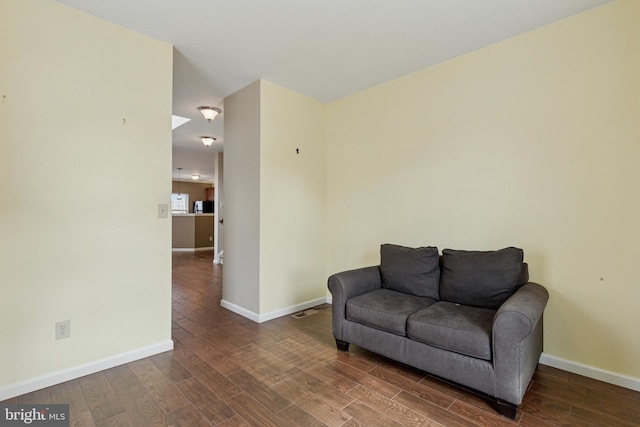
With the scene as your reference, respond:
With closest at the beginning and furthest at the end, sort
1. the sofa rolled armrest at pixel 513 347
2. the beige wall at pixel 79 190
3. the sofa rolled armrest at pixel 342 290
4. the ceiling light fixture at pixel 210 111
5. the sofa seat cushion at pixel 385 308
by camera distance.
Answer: the sofa rolled armrest at pixel 513 347
the beige wall at pixel 79 190
the sofa seat cushion at pixel 385 308
the sofa rolled armrest at pixel 342 290
the ceiling light fixture at pixel 210 111

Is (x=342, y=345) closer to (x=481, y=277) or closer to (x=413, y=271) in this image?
(x=413, y=271)

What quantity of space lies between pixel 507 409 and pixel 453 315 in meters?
0.58

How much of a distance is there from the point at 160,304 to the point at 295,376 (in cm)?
133

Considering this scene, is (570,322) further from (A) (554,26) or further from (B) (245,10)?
(B) (245,10)

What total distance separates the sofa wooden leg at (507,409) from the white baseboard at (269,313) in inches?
90.4

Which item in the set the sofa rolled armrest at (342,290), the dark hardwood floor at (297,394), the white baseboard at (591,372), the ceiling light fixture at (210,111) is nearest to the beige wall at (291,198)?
the dark hardwood floor at (297,394)

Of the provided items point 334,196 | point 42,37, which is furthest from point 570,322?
point 42,37

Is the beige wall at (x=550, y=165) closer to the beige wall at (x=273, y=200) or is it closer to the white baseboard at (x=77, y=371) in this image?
the beige wall at (x=273, y=200)

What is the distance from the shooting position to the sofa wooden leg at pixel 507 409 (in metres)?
1.74

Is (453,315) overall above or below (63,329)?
above

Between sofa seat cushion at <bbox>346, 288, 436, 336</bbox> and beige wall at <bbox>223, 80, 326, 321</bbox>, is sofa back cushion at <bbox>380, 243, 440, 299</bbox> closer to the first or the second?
sofa seat cushion at <bbox>346, 288, 436, 336</bbox>

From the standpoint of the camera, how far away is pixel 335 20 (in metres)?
2.33

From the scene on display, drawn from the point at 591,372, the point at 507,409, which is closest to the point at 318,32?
the point at 507,409

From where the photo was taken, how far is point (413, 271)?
2.67m
